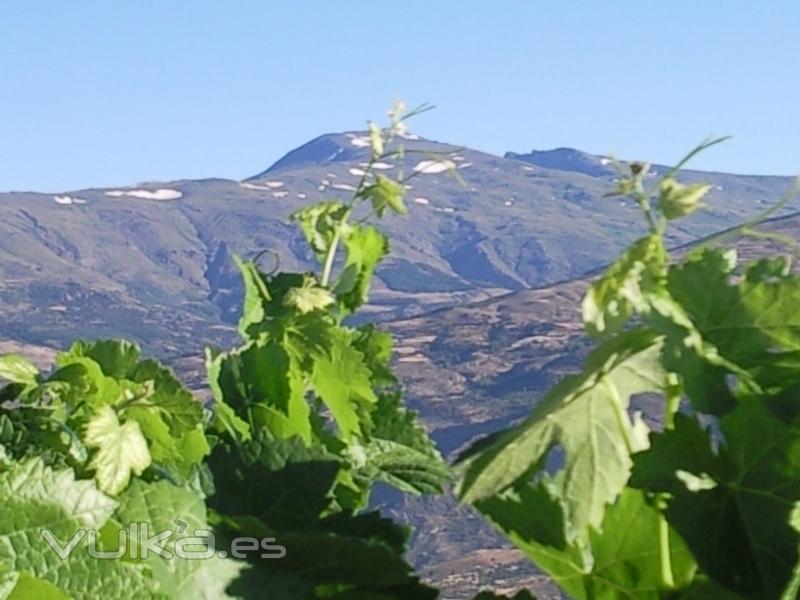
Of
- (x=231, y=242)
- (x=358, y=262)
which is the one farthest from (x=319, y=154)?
(x=358, y=262)

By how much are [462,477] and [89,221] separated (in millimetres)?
165883

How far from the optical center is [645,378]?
87cm

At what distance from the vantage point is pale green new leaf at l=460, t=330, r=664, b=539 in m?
0.82

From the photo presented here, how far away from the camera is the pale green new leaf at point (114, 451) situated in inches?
45.4

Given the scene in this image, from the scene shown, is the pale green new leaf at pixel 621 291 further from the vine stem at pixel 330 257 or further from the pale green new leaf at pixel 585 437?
the vine stem at pixel 330 257

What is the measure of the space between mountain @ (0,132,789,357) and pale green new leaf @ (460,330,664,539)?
13788cm

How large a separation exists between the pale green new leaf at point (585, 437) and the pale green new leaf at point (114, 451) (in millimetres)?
426

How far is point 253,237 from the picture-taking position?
148875mm

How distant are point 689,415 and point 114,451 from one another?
54cm

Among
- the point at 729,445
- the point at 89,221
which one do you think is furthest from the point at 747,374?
the point at 89,221

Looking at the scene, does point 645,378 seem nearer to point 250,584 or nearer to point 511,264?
point 250,584

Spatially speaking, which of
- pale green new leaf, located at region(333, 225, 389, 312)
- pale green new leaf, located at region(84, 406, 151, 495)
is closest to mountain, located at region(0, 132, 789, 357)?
pale green new leaf, located at region(333, 225, 389, 312)

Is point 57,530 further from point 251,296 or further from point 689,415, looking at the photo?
point 251,296

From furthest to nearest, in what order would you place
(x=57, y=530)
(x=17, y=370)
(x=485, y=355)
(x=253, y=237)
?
(x=253, y=237) → (x=485, y=355) → (x=17, y=370) → (x=57, y=530)
